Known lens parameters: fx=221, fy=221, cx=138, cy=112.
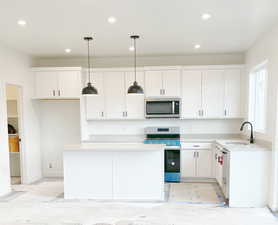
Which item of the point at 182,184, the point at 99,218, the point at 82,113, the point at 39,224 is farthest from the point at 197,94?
the point at 39,224

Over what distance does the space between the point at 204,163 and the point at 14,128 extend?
4.31 meters

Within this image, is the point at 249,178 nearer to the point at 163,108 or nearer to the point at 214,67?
the point at 163,108

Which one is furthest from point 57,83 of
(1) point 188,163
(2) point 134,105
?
(1) point 188,163

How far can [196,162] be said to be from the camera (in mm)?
4672

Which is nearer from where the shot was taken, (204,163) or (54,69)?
(204,163)

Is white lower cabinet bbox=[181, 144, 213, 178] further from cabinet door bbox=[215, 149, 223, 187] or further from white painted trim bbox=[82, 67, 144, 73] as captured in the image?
white painted trim bbox=[82, 67, 144, 73]

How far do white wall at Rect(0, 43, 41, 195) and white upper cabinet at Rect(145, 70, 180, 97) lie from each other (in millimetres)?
2607

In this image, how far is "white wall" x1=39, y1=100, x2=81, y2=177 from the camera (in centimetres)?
526

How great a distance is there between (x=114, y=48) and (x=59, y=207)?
10.1 feet

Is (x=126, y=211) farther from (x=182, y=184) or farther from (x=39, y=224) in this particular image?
(x=182, y=184)

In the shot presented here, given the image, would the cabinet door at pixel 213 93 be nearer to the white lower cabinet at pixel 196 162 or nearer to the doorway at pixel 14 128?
the white lower cabinet at pixel 196 162

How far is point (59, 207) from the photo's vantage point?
3.49 metres

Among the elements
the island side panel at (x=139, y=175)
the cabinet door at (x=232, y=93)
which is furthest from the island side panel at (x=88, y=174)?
the cabinet door at (x=232, y=93)

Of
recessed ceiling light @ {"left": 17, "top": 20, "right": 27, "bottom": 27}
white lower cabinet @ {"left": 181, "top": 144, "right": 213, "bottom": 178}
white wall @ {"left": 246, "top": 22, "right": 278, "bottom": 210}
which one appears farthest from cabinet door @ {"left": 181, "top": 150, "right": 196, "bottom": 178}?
recessed ceiling light @ {"left": 17, "top": 20, "right": 27, "bottom": 27}
